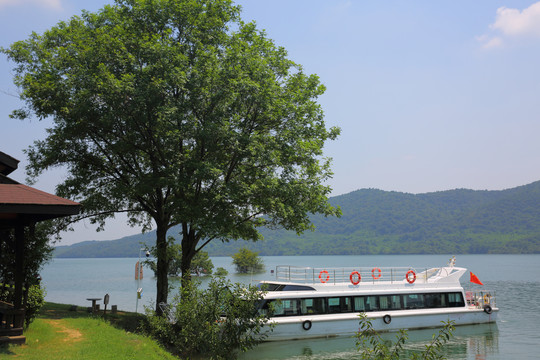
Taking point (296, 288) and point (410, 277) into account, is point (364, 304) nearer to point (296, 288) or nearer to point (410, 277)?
point (410, 277)

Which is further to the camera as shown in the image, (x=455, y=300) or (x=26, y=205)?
(x=455, y=300)

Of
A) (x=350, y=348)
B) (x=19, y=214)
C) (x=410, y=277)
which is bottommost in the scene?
(x=350, y=348)

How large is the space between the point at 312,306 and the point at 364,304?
157 inches

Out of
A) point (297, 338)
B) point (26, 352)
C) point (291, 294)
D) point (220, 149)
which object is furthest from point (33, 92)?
point (297, 338)

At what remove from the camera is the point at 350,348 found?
2652 cm

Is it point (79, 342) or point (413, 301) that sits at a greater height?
point (79, 342)

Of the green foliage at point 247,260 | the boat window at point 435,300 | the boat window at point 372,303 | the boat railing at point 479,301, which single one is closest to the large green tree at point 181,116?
the boat window at point 372,303

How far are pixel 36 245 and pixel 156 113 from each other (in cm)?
858

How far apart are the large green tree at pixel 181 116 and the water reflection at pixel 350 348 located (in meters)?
6.65

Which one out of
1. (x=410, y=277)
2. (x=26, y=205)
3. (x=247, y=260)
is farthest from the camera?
(x=247, y=260)

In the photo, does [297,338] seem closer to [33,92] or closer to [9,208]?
[9,208]

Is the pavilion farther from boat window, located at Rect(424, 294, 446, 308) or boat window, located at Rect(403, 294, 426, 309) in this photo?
boat window, located at Rect(424, 294, 446, 308)

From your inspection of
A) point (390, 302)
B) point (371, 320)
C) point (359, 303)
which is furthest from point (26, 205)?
point (390, 302)

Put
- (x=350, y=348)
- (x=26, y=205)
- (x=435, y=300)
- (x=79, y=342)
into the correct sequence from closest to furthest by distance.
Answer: (x=26, y=205) → (x=79, y=342) → (x=350, y=348) → (x=435, y=300)
